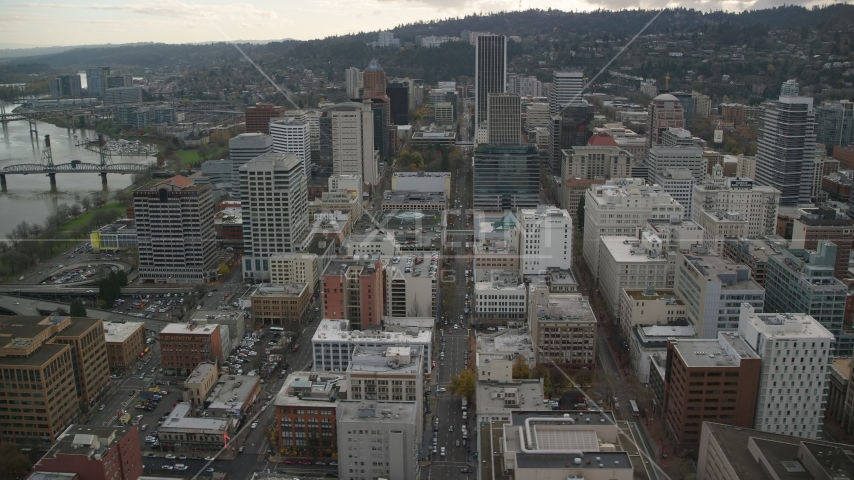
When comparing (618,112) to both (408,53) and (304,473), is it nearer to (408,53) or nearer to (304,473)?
(408,53)

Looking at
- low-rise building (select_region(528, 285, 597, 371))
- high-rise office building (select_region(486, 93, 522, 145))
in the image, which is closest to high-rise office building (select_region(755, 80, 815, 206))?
high-rise office building (select_region(486, 93, 522, 145))

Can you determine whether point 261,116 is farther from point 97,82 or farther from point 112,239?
point 97,82

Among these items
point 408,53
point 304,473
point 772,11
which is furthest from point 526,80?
point 304,473

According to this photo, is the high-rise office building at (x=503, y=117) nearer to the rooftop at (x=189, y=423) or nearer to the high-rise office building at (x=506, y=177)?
the high-rise office building at (x=506, y=177)

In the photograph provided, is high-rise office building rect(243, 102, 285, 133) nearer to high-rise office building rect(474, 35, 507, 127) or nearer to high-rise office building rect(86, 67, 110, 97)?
high-rise office building rect(474, 35, 507, 127)

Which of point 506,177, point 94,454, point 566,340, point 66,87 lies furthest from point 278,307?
point 66,87
